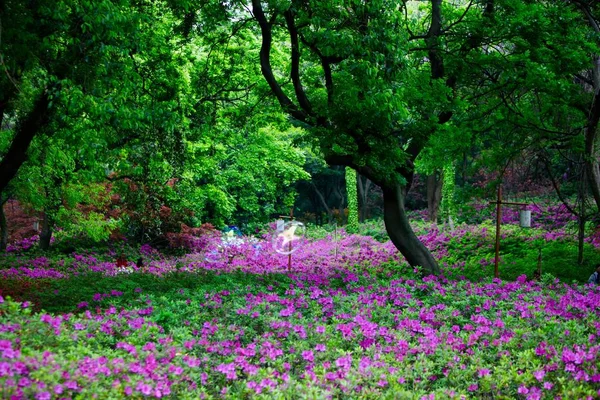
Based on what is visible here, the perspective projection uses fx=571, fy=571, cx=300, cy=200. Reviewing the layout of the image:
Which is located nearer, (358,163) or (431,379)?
(431,379)

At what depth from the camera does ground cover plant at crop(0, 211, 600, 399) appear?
3783 millimetres

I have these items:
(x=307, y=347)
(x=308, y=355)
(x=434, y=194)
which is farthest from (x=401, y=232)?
(x=434, y=194)

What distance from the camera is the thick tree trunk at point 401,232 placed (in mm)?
10672

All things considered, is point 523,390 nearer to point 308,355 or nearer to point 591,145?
point 308,355

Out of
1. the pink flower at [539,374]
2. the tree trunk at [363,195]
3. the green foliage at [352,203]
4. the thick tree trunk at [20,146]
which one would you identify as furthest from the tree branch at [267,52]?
the tree trunk at [363,195]

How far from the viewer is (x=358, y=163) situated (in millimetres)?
9539

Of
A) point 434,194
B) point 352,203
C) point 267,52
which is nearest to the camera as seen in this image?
point 267,52

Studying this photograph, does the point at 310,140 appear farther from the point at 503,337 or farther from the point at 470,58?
the point at 503,337

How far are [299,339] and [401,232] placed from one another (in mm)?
5886

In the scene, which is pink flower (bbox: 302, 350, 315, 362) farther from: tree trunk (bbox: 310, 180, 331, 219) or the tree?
tree trunk (bbox: 310, 180, 331, 219)

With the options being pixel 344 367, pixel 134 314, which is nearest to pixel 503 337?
pixel 344 367

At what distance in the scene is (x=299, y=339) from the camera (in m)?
5.25

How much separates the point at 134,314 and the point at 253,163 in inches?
750

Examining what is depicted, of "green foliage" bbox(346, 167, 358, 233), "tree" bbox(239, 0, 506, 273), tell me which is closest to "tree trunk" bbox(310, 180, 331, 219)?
"green foliage" bbox(346, 167, 358, 233)
